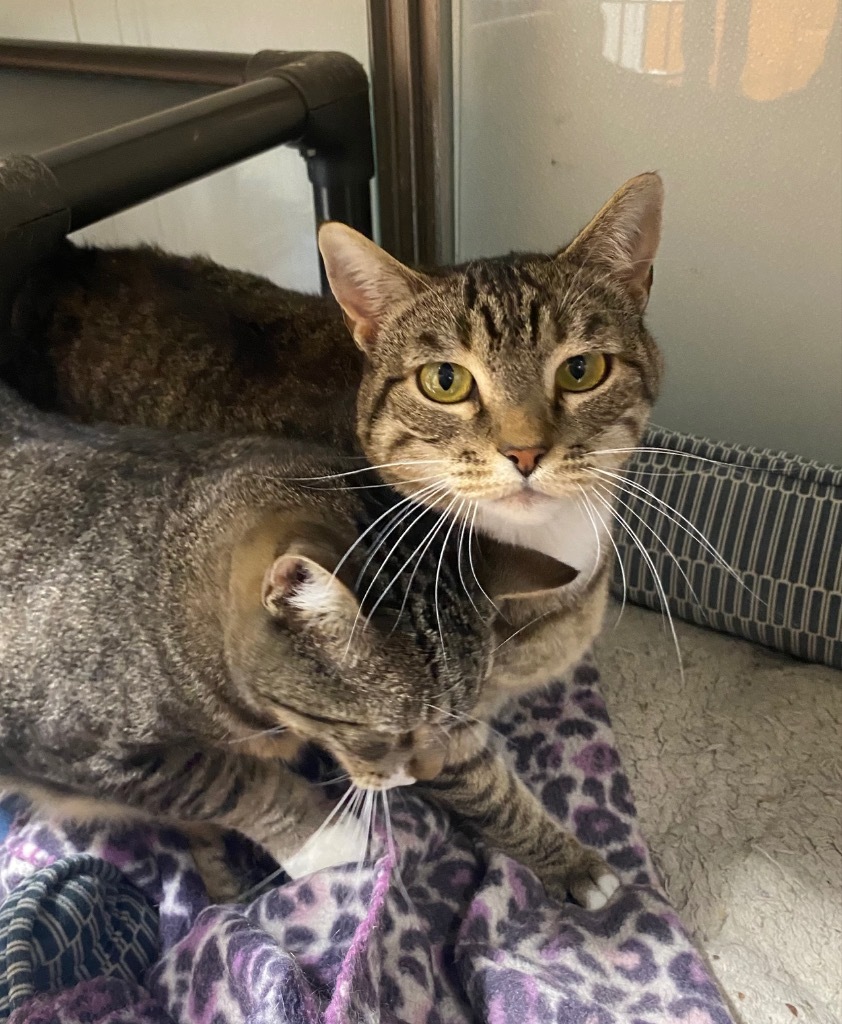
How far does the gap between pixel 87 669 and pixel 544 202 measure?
112 centimetres

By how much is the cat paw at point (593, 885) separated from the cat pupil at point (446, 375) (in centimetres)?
61

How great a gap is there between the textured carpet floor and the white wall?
0.95 m

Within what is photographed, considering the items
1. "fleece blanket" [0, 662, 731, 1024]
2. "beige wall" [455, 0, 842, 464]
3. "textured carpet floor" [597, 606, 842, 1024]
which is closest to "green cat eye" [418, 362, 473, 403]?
"fleece blanket" [0, 662, 731, 1024]

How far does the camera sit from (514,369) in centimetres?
91

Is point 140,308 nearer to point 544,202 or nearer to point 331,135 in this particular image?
point 331,135

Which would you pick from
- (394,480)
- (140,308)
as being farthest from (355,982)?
(140,308)

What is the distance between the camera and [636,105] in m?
1.43

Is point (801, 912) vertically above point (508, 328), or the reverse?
point (508, 328)

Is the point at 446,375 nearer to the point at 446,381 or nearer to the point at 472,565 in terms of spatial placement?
the point at 446,381

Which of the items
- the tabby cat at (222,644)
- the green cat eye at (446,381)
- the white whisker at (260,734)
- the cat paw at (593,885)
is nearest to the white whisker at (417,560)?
the tabby cat at (222,644)

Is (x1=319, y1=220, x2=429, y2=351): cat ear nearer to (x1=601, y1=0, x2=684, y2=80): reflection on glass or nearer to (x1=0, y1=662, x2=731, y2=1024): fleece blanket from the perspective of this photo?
(x1=0, y1=662, x2=731, y2=1024): fleece blanket

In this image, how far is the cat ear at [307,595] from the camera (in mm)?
A: 750

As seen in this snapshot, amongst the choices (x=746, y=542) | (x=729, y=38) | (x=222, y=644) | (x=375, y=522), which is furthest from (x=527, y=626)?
(x=729, y=38)

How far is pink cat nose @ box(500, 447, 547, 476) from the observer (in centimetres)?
87
